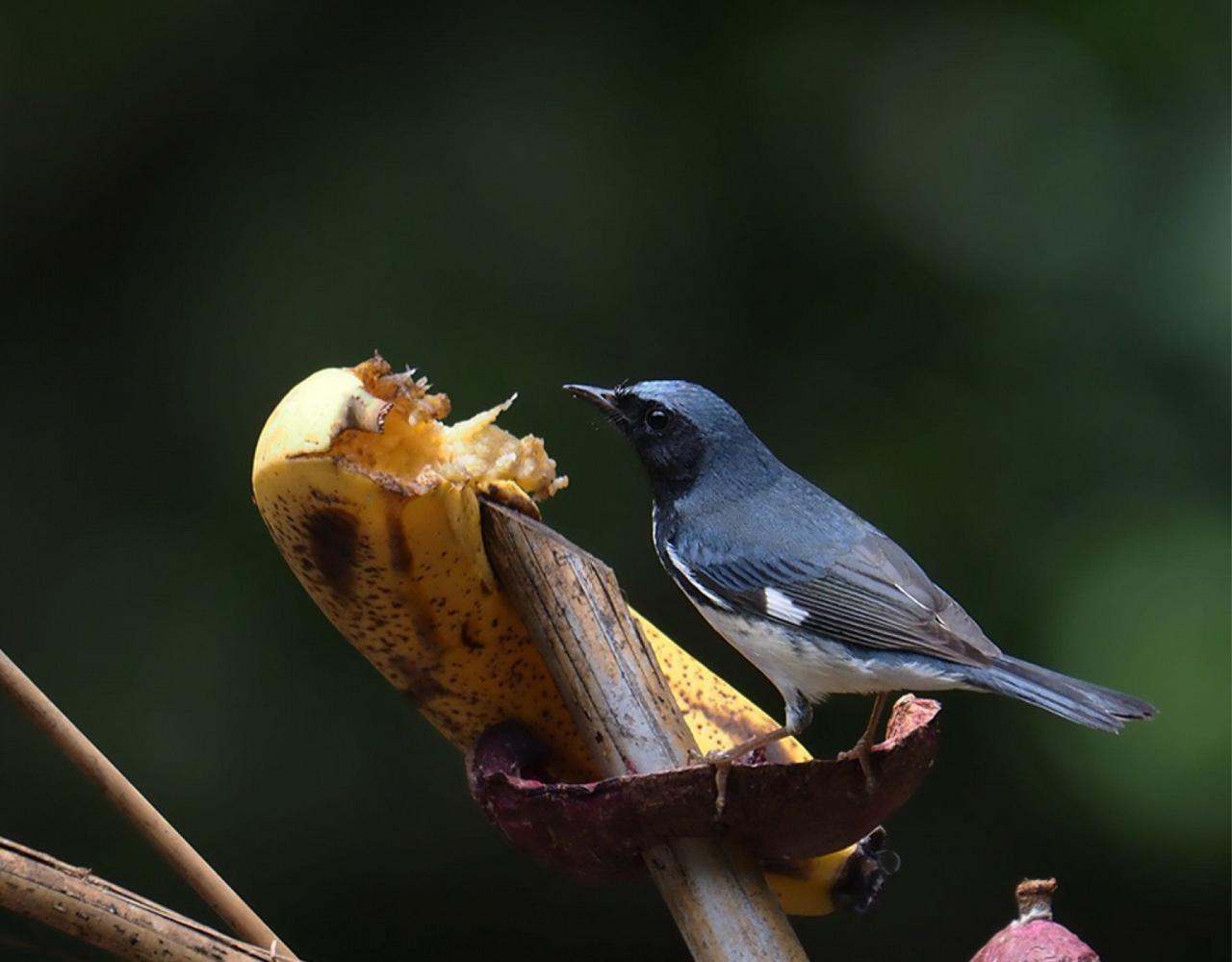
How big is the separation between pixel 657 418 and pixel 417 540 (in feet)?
2.37

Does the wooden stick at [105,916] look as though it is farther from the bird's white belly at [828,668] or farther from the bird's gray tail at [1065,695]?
the bird's white belly at [828,668]

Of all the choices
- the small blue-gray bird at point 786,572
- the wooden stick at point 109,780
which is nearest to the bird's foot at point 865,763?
the wooden stick at point 109,780

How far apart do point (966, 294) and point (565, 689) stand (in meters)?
1.95

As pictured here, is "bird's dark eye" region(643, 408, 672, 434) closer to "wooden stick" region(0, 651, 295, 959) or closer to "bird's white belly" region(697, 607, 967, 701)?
"bird's white belly" region(697, 607, 967, 701)

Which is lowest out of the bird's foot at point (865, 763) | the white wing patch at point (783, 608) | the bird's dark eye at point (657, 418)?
the white wing patch at point (783, 608)

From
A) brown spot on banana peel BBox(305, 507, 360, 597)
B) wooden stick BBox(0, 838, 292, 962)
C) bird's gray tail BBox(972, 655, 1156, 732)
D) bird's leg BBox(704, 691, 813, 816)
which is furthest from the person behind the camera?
bird's gray tail BBox(972, 655, 1156, 732)

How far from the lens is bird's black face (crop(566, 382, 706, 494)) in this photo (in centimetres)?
187

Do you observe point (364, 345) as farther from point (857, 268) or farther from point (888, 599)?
point (888, 599)

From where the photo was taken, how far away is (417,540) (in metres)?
1.21

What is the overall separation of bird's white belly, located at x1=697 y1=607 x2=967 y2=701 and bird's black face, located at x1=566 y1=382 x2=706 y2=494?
251 millimetres

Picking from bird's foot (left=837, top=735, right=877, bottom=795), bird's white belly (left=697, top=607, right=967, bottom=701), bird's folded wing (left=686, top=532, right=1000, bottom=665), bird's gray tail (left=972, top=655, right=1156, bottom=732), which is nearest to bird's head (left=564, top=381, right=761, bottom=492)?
bird's folded wing (left=686, top=532, right=1000, bottom=665)

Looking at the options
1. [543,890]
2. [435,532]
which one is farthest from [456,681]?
[543,890]

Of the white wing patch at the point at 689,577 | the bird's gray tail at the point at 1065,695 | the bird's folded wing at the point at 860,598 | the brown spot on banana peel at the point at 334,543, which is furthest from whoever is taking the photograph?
the white wing patch at the point at 689,577

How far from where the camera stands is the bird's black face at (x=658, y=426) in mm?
1867
